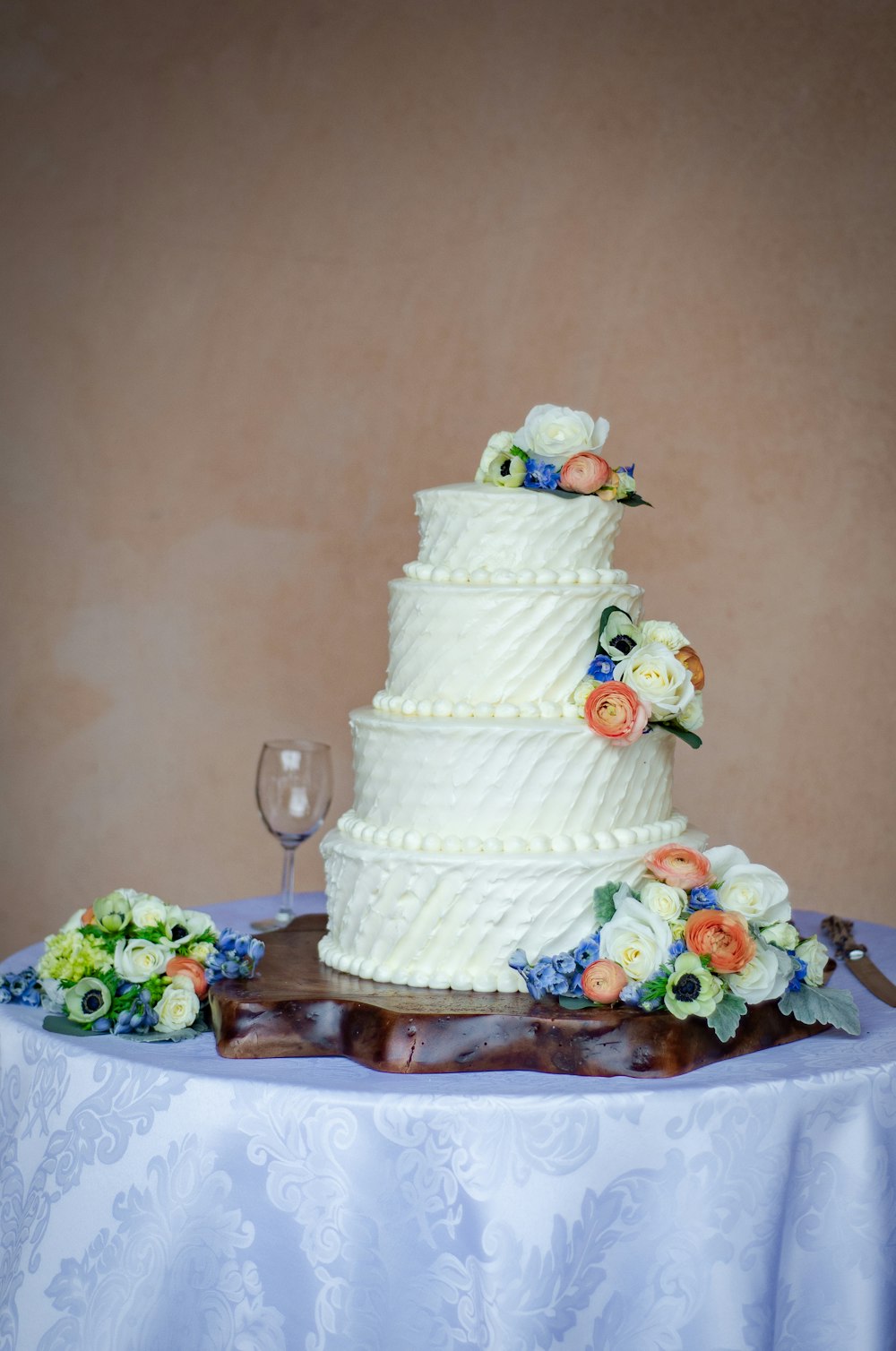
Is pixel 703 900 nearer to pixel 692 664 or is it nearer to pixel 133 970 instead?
pixel 692 664

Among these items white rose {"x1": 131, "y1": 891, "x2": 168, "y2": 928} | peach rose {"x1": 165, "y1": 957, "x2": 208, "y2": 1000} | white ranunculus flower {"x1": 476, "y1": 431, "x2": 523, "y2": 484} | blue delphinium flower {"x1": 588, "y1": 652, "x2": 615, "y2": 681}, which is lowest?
peach rose {"x1": 165, "y1": 957, "x2": 208, "y2": 1000}

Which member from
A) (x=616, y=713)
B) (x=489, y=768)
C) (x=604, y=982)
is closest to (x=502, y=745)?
(x=489, y=768)

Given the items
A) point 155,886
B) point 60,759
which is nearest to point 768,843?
point 155,886

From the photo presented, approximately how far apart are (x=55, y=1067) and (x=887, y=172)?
12.2 feet

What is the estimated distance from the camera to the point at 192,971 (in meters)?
2.08

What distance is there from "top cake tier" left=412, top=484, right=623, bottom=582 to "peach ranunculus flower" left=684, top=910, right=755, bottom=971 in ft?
2.01

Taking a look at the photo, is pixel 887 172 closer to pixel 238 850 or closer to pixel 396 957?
pixel 238 850

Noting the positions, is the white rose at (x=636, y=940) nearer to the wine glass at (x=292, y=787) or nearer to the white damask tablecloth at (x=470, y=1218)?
the white damask tablecloth at (x=470, y=1218)

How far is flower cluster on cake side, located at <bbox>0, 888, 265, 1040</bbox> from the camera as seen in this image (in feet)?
6.61

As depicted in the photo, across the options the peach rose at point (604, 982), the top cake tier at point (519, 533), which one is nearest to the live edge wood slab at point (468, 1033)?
the peach rose at point (604, 982)

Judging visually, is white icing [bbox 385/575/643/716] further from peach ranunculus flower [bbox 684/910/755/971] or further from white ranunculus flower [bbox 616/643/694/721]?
peach ranunculus flower [bbox 684/910/755/971]

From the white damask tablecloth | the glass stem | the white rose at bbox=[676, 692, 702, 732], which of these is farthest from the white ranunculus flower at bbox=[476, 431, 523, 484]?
the white damask tablecloth

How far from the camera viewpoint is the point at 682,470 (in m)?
4.49

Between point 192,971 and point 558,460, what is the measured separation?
100 centimetres
